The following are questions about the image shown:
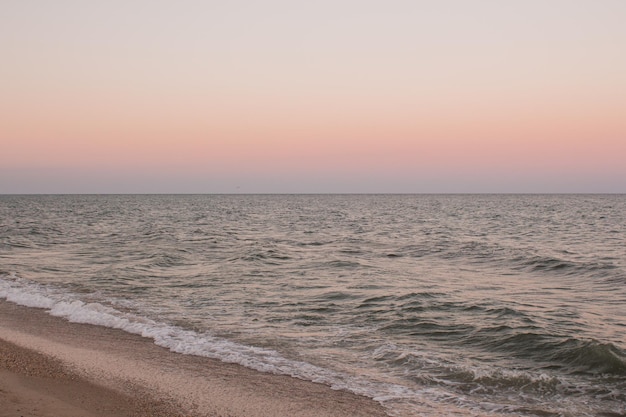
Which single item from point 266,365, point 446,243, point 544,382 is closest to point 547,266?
point 446,243

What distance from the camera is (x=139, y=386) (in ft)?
24.3

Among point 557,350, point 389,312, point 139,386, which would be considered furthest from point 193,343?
point 557,350

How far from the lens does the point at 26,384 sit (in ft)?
23.5

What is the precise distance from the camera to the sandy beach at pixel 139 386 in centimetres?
659

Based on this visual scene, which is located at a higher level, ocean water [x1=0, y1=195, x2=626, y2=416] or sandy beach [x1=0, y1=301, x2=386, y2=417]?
sandy beach [x1=0, y1=301, x2=386, y2=417]

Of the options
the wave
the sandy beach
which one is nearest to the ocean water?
the wave

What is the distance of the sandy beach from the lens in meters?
6.59

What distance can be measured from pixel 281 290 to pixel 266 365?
735cm

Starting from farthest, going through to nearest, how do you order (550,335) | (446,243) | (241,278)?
(446,243) < (241,278) < (550,335)

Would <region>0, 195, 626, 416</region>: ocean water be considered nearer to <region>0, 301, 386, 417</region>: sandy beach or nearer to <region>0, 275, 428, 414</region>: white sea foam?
<region>0, 275, 428, 414</region>: white sea foam

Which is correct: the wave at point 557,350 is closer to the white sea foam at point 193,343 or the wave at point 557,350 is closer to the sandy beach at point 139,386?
the white sea foam at point 193,343

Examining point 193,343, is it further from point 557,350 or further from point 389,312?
point 557,350

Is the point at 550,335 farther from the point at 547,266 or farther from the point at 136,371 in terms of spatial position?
the point at 547,266

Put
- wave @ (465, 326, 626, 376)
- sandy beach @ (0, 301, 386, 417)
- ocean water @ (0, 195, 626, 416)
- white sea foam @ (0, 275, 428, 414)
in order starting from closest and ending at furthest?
sandy beach @ (0, 301, 386, 417) → white sea foam @ (0, 275, 428, 414) → ocean water @ (0, 195, 626, 416) → wave @ (465, 326, 626, 376)
